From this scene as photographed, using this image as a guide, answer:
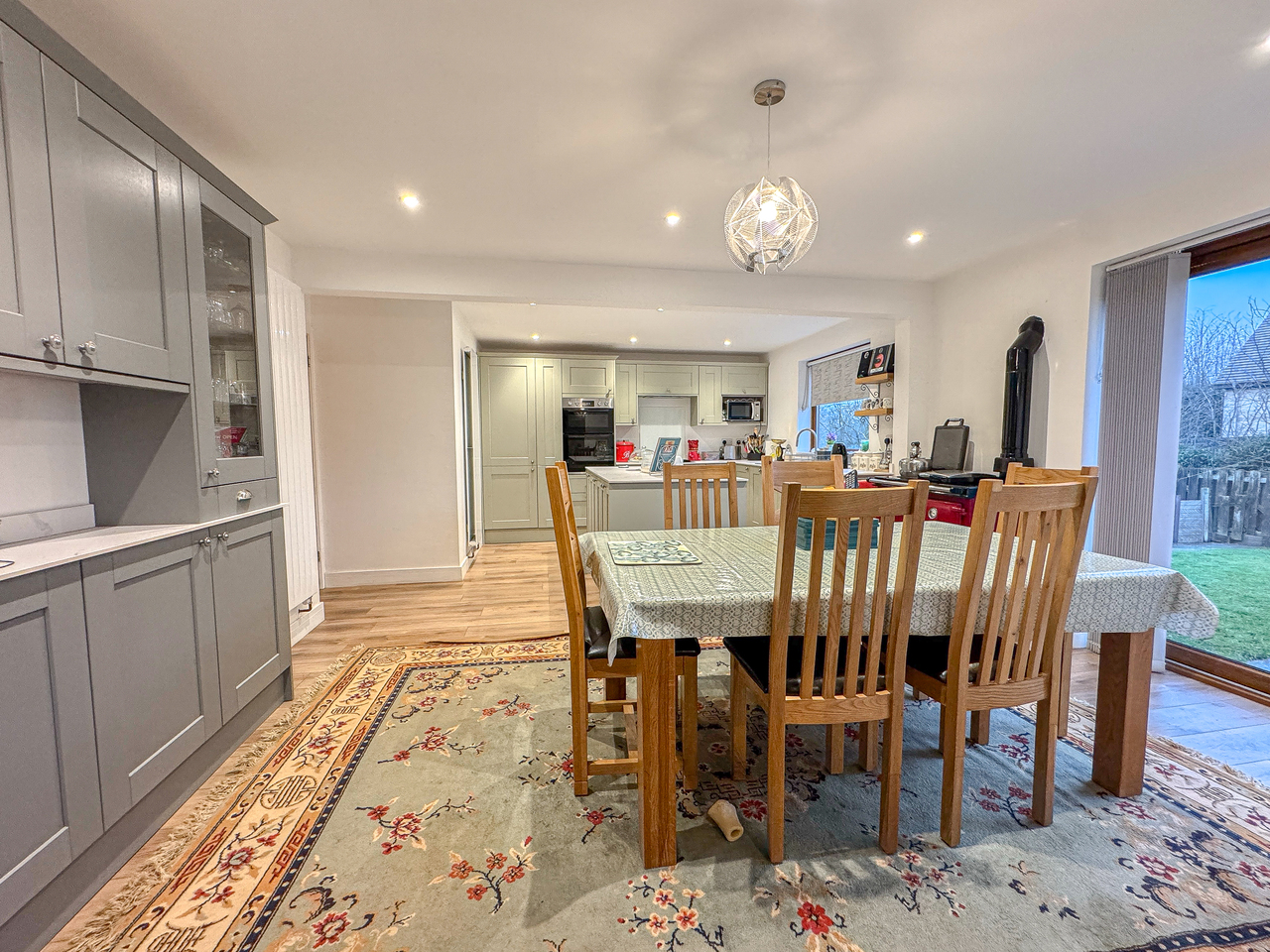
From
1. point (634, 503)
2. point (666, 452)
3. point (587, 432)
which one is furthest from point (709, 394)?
point (634, 503)

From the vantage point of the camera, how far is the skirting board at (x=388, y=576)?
13.5 feet

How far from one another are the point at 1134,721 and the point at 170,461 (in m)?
3.31

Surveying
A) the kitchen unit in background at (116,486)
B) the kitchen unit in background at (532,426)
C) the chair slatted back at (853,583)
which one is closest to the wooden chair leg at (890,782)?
the chair slatted back at (853,583)

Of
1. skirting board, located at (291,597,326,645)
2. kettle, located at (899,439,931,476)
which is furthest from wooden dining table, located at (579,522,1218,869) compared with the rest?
skirting board, located at (291,597,326,645)

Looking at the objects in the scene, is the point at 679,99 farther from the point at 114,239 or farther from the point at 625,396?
the point at 625,396

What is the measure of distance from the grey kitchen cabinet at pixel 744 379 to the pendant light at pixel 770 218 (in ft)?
16.9

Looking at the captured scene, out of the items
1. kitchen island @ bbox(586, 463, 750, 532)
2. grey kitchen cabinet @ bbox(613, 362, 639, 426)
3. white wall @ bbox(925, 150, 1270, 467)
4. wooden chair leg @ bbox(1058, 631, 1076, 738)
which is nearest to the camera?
wooden chair leg @ bbox(1058, 631, 1076, 738)

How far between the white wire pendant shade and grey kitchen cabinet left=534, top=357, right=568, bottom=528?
4447mm

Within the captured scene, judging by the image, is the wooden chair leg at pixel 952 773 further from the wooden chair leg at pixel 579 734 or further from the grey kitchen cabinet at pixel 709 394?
the grey kitchen cabinet at pixel 709 394

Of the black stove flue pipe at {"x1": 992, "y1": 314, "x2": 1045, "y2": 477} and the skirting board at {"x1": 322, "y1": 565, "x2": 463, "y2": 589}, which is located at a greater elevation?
the black stove flue pipe at {"x1": 992, "y1": 314, "x2": 1045, "y2": 477}

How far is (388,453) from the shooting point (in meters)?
4.09

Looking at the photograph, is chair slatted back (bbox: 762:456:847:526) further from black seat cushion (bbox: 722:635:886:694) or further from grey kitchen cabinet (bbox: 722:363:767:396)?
grey kitchen cabinet (bbox: 722:363:767:396)

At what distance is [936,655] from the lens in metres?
1.56

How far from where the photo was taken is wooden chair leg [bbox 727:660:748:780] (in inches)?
68.1
